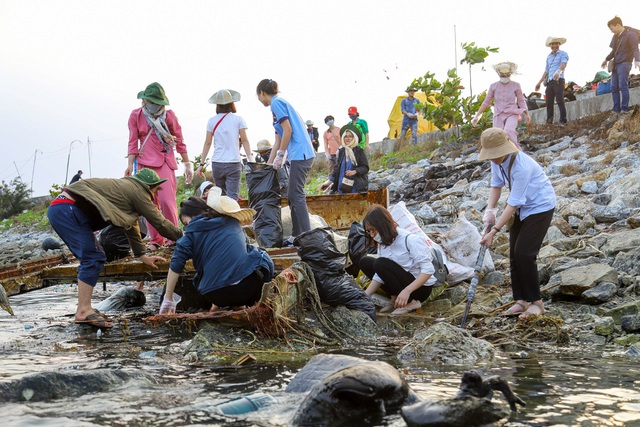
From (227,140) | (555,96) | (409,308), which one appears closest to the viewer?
(409,308)

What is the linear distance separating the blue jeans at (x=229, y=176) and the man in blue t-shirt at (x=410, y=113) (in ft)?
33.8

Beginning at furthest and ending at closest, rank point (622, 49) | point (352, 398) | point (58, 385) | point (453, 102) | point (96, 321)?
point (453, 102) < point (622, 49) < point (96, 321) < point (58, 385) < point (352, 398)

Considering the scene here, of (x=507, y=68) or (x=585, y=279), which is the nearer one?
(x=585, y=279)

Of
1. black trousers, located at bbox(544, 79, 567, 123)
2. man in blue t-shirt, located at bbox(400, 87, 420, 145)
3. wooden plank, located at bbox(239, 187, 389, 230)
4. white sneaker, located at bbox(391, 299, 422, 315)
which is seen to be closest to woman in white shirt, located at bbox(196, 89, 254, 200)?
wooden plank, located at bbox(239, 187, 389, 230)

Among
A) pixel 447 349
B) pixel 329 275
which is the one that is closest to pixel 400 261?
pixel 329 275

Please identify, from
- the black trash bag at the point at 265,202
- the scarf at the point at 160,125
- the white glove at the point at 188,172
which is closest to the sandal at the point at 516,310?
the black trash bag at the point at 265,202

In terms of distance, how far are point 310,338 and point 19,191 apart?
29.0 metres

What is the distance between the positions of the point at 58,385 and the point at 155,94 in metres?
4.23

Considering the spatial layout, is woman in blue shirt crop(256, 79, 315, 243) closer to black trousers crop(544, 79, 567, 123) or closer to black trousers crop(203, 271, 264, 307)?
black trousers crop(203, 271, 264, 307)

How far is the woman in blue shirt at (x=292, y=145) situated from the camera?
301 inches

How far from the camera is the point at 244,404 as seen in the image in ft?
12.5

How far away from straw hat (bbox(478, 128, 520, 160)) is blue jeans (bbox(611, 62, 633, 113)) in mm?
7894

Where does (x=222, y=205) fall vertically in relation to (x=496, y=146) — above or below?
below

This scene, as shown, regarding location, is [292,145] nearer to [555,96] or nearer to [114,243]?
[114,243]
